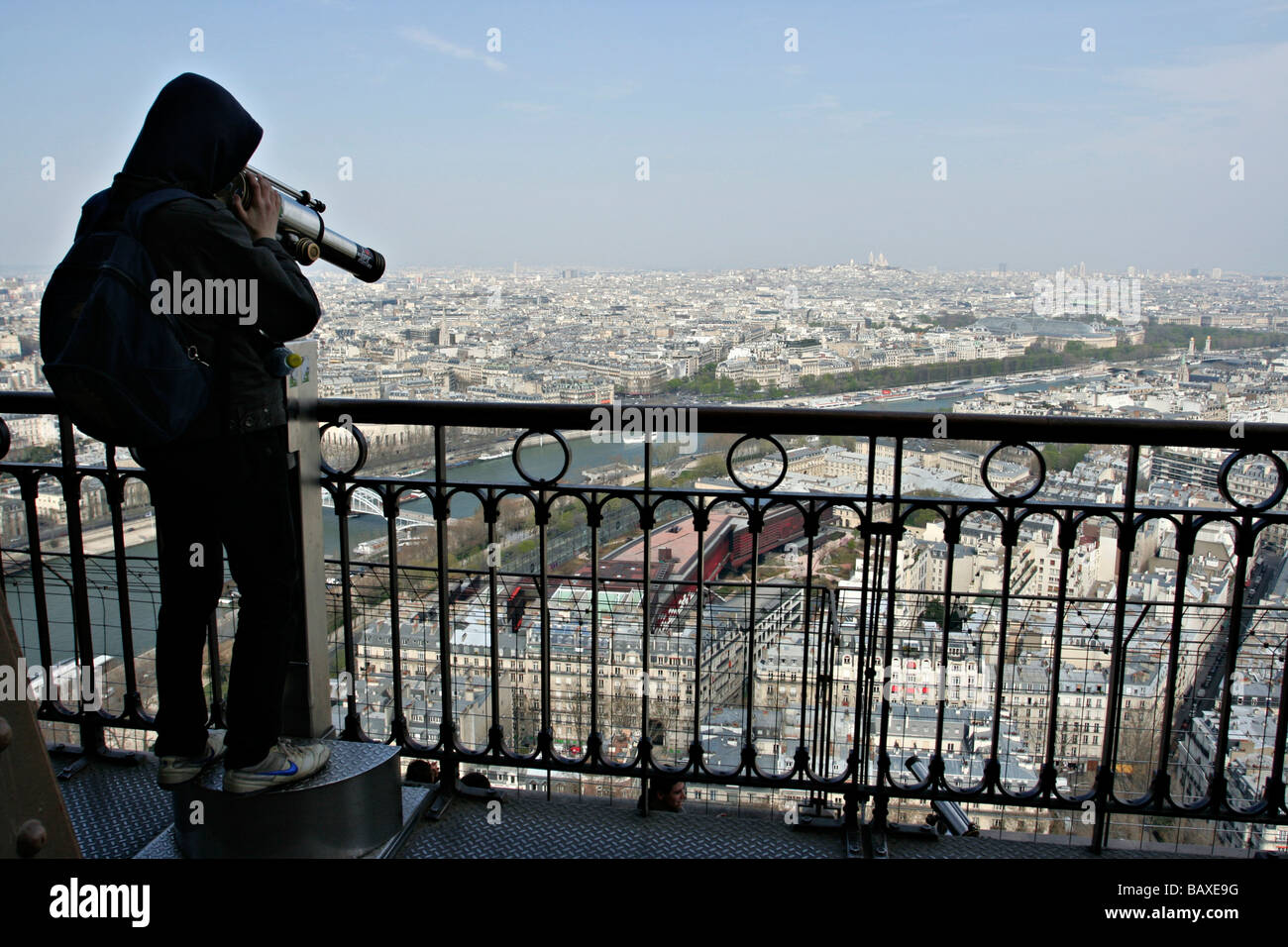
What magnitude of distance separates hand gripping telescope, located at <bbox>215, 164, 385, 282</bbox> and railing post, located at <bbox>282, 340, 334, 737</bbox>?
0.92 ft

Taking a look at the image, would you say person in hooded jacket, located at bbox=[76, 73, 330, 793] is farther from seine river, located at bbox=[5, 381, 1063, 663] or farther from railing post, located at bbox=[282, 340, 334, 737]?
seine river, located at bbox=[5, 381, 1063, 663]

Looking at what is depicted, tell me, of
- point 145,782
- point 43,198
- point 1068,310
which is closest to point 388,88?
point 43,198

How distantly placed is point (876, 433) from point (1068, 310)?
35.3 feet

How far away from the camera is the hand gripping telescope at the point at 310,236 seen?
6.63ft

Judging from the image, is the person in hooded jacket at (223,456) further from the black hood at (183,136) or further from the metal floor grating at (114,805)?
the metal floor grating at (114,805)

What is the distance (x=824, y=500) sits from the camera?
2.42 meters

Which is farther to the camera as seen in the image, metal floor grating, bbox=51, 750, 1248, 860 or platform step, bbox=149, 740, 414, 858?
metal floor grating, bbox=51, 750, 1248, 860

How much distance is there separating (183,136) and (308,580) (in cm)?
127

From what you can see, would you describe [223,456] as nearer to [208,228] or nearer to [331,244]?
[208,228]

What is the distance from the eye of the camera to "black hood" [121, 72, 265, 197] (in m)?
1.74

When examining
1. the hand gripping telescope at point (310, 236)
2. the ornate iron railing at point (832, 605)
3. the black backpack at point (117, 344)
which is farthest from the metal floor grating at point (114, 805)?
the hand gripping telescope at point (310, 236)

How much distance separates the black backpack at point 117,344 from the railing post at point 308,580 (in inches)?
25.5

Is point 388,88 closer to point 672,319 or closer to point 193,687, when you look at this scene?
point 672,319

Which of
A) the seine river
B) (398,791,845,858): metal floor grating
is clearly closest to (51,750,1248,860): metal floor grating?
(398,791,845,858): metal floor grating
